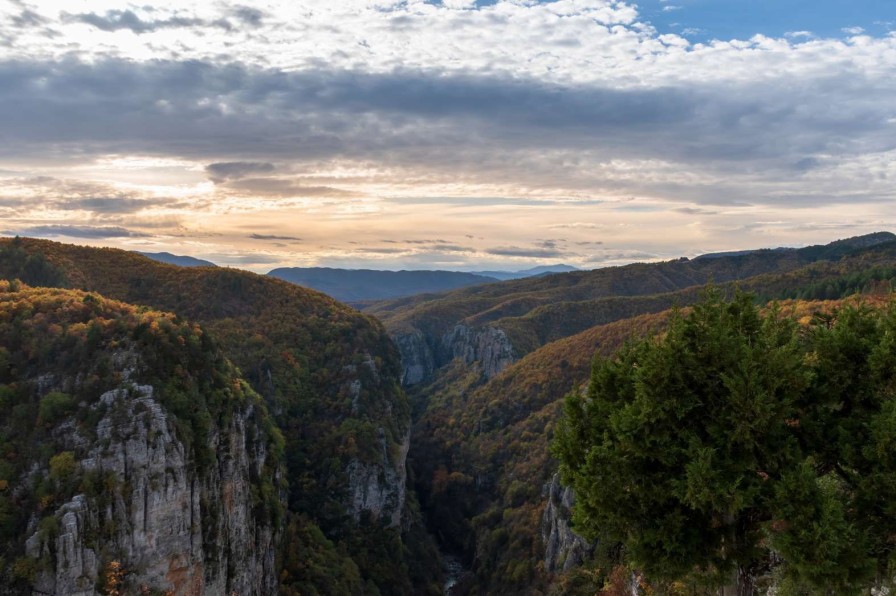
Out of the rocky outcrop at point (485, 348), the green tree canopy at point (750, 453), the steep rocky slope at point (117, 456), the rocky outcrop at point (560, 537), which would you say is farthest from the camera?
the rocky outcrop at point (485, 348)

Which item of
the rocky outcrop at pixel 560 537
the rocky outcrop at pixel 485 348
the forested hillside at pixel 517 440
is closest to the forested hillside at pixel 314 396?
the forested hillside at pixel 517 440

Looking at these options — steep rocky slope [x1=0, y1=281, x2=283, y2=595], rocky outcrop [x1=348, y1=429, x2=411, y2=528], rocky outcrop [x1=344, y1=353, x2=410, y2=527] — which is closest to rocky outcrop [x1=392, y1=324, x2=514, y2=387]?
rocky outcrop [x1=344, y1=353, x2=410, y2=527]

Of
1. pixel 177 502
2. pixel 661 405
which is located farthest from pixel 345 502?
pixel 661 405

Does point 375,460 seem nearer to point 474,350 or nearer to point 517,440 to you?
point 517,440

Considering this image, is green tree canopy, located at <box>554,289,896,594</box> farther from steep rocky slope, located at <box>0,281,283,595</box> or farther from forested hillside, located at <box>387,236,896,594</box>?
steep rocky slope, located at <box>0,281,283,595</box>

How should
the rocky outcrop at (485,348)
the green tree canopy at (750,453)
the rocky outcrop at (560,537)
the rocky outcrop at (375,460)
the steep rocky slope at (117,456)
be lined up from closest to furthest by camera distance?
the green tree canopy at (750,453) → the steep rocky slope at (117,456) → the rocky outcrop at (560,537) → the rocky outcrop at (375,460) → the rocky outcrop at (485,348)

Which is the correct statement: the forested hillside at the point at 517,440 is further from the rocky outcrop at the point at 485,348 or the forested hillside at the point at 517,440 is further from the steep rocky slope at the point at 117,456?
the steep rocky slope at the point at 117,456

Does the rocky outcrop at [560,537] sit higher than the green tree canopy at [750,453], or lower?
lower

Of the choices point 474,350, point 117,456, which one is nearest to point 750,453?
point 117,456
